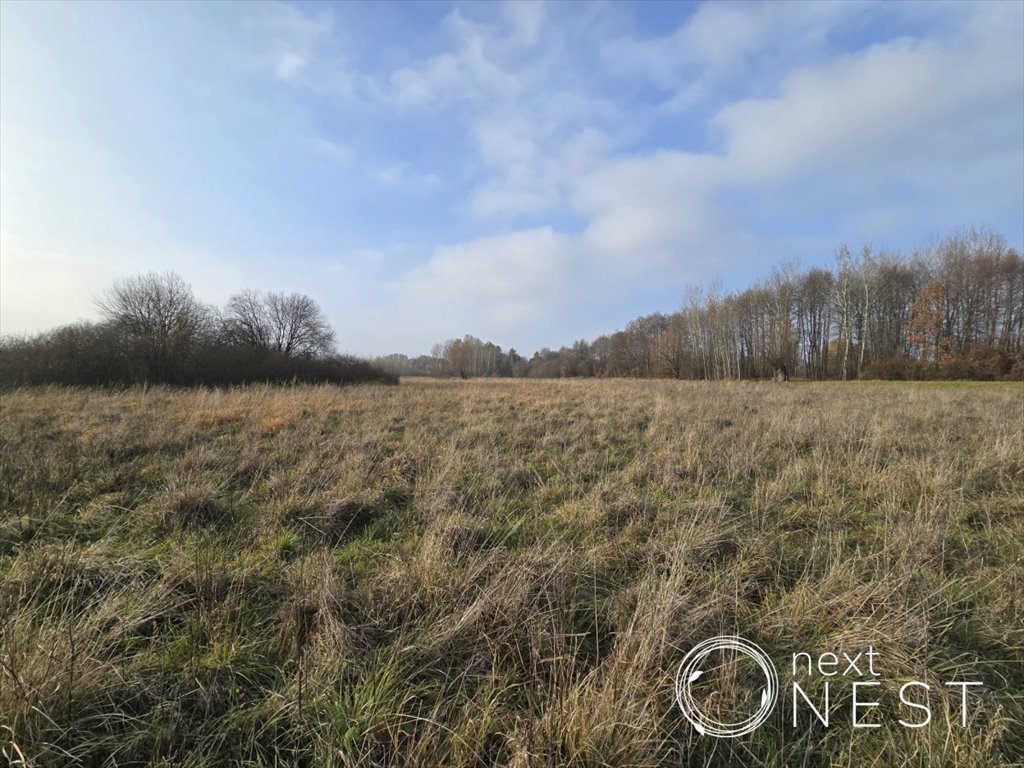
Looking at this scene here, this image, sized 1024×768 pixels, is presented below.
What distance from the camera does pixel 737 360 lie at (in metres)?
47.4

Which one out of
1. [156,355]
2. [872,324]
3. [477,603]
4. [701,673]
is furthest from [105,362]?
A: [872,324]

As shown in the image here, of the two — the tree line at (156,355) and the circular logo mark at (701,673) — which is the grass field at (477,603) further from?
the tree line at (156,355)

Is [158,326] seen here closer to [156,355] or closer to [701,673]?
[156,355]

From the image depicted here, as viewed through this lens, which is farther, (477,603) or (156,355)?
(156,355)

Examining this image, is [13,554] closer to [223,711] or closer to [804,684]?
[223,711]

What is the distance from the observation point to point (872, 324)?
40250 mm

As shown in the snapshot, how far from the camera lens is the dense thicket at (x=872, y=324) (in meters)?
33.2

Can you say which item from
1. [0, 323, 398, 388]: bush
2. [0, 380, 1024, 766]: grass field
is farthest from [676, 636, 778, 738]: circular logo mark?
[0, 323, 398, 388]: bush

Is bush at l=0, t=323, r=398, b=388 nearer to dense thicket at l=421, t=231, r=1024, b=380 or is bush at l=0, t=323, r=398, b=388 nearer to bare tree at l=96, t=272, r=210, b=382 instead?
bare tree at l=96, t=272, r=210, b=382

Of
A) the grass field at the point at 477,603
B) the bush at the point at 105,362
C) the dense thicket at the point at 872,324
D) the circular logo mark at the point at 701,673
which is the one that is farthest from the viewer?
the dense thicket at the point at 872,324

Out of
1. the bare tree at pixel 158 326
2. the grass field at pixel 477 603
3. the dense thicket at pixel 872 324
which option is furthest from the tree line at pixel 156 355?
the dense thicket at pixel 872 324

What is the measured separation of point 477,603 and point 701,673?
118 cm

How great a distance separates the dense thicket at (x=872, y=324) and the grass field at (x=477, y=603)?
1455 inches

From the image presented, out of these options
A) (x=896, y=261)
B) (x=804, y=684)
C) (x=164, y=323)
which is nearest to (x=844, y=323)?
→ (x=896, y=261)
